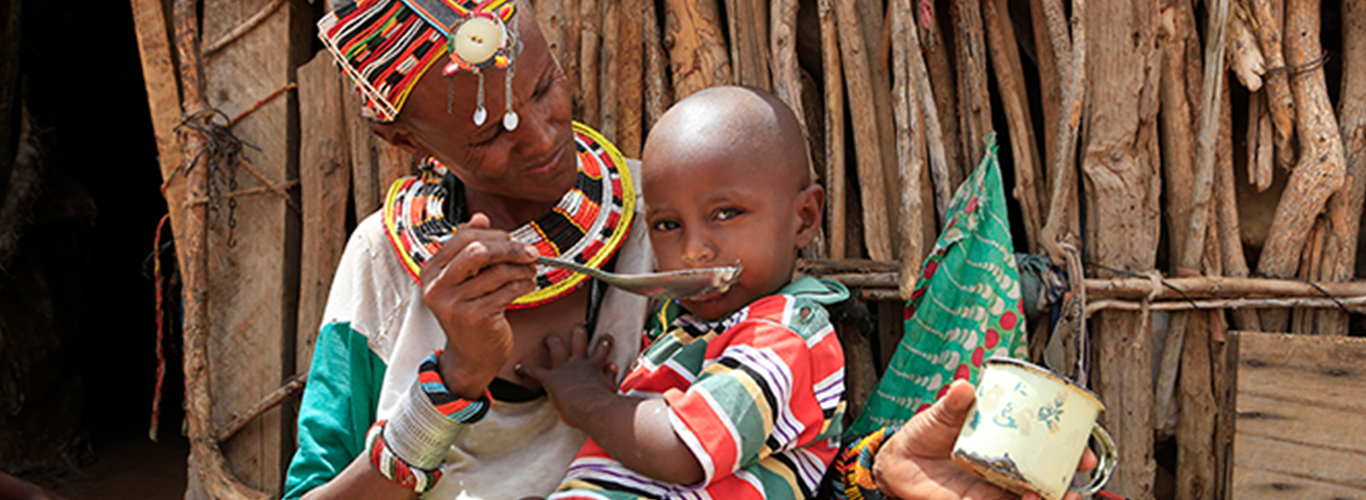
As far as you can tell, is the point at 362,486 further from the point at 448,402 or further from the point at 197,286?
the point at 197,286

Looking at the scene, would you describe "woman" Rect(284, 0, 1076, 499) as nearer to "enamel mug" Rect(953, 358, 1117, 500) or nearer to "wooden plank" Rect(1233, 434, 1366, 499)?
"enamel mug" Rect(953, 358, 1117, 500)

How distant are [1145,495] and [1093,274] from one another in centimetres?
56

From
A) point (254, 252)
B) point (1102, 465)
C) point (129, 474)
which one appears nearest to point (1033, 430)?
point (1102, 465)

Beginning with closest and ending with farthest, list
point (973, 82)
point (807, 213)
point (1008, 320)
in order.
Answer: point (807, 213)
point (1008, 320)
point (973, 82)

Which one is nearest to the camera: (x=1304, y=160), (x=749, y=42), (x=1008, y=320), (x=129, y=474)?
(x=1008, y=320)

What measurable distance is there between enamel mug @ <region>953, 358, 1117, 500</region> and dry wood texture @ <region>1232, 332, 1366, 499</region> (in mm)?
999

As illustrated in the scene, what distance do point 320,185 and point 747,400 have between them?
176 centimetres

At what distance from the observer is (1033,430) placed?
4.09ft

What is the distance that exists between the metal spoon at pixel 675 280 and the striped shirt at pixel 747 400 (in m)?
0.07

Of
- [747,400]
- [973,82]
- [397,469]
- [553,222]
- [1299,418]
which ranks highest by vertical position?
[973,82]

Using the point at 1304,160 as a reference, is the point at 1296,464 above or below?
below

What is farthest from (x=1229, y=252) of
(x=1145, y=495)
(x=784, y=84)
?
(x=784, y=84)

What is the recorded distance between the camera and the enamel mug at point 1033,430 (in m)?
1.24

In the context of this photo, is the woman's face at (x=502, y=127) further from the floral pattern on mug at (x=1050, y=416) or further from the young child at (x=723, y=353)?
the floral pattern on mug at (x=1050, y=416)
